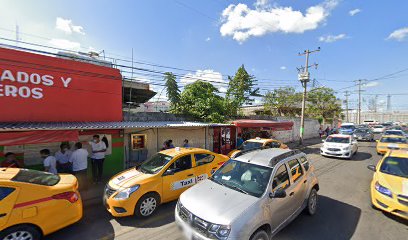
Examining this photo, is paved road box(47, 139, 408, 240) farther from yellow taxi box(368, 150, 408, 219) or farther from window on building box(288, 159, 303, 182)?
window on building box(288, 159, 303, 182)

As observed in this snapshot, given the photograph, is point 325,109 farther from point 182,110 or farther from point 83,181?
point 83,181

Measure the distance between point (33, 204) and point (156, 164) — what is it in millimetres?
→ 2776

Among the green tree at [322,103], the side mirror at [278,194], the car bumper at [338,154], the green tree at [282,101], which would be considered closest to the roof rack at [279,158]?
the side mirror at [278,194]

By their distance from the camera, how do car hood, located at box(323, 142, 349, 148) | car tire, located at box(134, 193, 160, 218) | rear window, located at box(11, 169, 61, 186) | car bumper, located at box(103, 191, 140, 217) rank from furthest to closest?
car hood, located at box(323, 142, 349, 148) → car tire, located at box(134, 193, 160, 218) → car bumper, located at box(103, 191, 140, 217) → rear window, located at box(11, 169, 61, 186)

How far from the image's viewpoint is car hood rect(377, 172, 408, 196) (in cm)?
432

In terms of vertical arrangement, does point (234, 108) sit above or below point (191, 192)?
above

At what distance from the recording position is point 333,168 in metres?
9.38

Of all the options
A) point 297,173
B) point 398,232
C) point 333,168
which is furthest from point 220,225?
point 333,168

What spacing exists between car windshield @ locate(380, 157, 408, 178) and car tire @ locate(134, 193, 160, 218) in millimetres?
6324

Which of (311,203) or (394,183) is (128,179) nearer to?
(311,203)

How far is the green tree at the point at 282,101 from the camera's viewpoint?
26.2 m

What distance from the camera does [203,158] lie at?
6.23 m

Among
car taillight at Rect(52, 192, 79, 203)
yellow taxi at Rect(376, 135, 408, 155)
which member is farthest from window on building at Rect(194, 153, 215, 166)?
yellow taxi at Rect(376, 135, 408, 155)

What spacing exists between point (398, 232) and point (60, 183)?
742 centimetres
